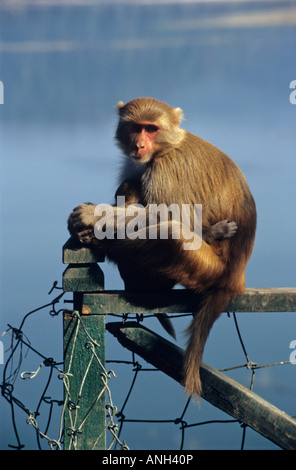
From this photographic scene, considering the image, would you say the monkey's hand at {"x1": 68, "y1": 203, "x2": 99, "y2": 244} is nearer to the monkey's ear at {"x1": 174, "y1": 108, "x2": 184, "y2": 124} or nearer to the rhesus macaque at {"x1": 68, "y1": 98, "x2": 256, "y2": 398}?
the rhesus macaque at {"x1": 68, "y1": 98, "x2": 256, "y2": 398}

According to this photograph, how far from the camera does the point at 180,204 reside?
150 inches

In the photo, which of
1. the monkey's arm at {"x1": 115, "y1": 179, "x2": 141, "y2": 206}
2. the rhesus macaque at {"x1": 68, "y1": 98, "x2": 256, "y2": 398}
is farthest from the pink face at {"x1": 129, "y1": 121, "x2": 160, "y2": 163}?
the monkey's arm at {"x1": 115, "y1": 179, "x2": 141, "y2": 206}

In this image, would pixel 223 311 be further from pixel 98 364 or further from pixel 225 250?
pixel 98 364

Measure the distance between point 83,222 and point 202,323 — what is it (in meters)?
0.88

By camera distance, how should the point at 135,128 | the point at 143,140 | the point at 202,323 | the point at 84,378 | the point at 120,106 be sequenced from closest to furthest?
the point at 84,378 < the point at 202,323 < the point at 143,140 < the point at 135,128 < the point at 120,106

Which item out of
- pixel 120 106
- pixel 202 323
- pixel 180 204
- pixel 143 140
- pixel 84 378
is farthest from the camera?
pixel 120 106

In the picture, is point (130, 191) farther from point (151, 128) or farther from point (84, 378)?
point (84, 378)

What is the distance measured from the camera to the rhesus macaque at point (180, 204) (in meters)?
3.43

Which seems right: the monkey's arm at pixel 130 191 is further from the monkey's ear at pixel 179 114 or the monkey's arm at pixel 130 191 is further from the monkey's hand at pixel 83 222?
the monkey's ear at pixel 179 114

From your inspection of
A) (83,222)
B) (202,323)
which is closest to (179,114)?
(83,222)

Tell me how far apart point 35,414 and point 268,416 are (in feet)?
3.97

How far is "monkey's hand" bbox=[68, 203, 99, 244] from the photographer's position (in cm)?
333

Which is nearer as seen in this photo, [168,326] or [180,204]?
[180,204]

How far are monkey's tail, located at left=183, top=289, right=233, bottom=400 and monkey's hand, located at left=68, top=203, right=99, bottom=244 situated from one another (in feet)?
2.40
